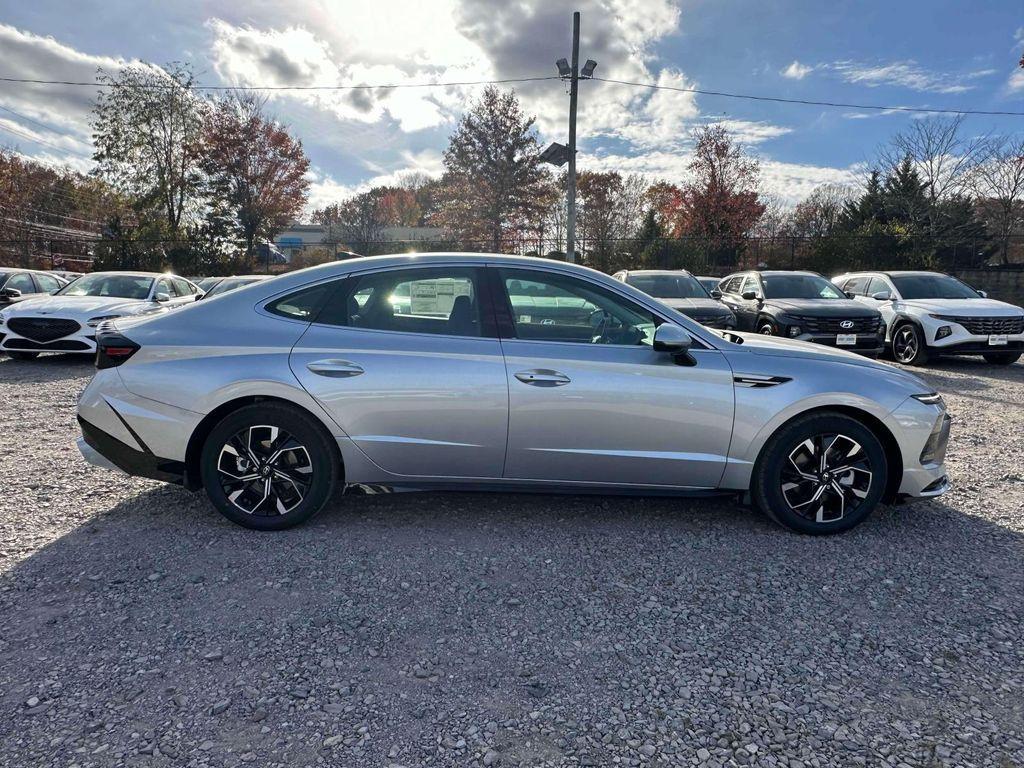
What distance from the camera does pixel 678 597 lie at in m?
2.92

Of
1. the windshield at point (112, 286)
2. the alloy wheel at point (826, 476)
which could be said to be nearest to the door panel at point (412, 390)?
the alloy wheel at point (826, 476)

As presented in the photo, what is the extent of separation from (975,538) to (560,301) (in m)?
2.81

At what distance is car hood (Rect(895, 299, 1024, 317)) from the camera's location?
9719 mm

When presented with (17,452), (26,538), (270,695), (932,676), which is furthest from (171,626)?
(17,452)

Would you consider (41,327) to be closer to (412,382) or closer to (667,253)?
(412,382)

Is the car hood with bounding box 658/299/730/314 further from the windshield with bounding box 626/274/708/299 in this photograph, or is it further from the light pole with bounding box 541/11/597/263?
the light pole with bounding box 541/11/597/263

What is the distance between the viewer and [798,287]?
11125 millimetres

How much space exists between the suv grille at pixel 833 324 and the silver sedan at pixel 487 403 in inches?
259

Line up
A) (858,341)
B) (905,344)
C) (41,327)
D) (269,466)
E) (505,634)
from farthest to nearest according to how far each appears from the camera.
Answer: (905,344)
(858,341)
(41,327)
(269,466)
(505,634)

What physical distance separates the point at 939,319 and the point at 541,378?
9337mm

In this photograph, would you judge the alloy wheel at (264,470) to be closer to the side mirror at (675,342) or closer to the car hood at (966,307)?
the side mirror at (675,342)

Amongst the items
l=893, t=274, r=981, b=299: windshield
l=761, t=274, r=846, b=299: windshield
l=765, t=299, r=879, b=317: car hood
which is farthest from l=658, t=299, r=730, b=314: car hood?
l=893, t=274, r=981, b=299: windshield

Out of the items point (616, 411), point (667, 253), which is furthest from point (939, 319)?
point (667, 253)

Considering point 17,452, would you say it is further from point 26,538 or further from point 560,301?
point 560,301
